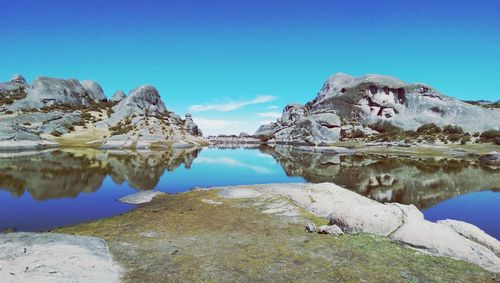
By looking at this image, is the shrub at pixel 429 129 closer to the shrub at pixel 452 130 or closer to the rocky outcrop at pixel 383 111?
the shrub at pixel 452 130

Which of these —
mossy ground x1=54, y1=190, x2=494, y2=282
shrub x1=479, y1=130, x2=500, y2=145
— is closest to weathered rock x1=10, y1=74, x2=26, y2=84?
mossy ground x1=54, y1=190, x2=494, y2=282

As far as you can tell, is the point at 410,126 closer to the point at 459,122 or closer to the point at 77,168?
the point at 459,122

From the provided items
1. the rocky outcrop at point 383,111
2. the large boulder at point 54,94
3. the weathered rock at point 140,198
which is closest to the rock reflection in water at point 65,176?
the weathered rock at point 140,198

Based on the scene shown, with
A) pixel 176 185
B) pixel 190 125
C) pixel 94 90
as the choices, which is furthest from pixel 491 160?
pixel 94 90

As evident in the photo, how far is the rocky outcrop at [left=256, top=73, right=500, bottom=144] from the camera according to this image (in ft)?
499

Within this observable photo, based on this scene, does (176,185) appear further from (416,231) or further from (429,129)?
(429,129)

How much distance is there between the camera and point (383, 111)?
180m

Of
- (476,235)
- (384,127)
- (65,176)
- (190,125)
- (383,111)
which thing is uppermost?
(383,111)

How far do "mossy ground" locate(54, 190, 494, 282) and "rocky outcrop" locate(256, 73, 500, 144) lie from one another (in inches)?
5282

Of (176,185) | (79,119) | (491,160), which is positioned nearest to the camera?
(176,185)

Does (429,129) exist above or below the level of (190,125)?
below

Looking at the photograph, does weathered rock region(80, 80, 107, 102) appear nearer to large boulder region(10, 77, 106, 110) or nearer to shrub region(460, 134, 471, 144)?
large boulder region(10, 77, 106, 110)

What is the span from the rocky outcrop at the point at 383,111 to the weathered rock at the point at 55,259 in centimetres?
14116

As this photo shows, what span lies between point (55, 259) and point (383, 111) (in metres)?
185
